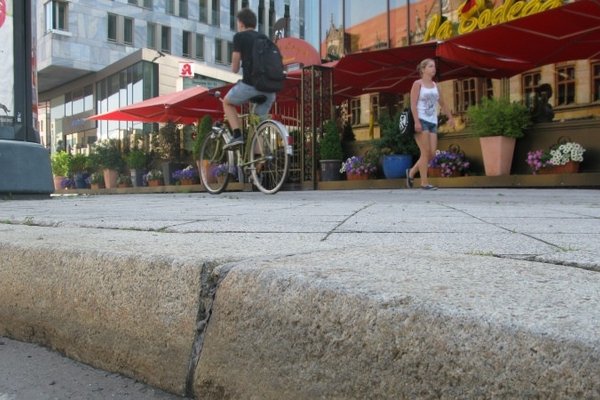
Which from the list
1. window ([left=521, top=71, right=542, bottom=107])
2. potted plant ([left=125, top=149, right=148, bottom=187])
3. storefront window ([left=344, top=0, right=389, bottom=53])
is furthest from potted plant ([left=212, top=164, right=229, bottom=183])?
A: potted plant ([left=125, top=149, right=148, bottom=187])

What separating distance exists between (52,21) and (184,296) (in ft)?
111

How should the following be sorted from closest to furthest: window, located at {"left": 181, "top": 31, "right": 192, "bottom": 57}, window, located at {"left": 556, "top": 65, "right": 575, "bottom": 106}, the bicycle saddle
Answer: the bicycle saddle → window, located at {"left": 556, "top": 65, "right": 575, "bottom": 106} → window, located at {"left": 181, "top": 31, "right": 192, "bottom": 57}

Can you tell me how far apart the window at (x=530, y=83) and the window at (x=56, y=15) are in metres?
26.1

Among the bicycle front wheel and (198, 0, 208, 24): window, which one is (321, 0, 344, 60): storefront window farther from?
(198, 0, 208, 24): window

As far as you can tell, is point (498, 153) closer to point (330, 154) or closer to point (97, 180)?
point (330, 154)

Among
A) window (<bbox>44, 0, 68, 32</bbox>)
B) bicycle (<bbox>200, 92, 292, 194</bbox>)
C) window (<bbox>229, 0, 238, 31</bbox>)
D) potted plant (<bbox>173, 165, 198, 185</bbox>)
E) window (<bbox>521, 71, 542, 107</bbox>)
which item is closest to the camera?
bicycle (<bbox>200, 92, 292, 194</bbox>)

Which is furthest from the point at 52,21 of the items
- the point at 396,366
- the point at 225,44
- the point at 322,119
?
the point at 396,366

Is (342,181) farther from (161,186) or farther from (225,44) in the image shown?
(225,44)

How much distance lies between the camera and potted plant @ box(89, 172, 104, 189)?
62.0 feet

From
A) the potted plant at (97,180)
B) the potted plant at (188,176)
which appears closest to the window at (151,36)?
the potted plant at (97,180)

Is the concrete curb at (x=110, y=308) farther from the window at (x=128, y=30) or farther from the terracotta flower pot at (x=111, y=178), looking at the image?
the window at (x=128, y=30)

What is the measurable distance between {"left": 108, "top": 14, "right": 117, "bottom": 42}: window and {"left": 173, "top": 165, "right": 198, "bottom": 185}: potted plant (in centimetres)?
2259

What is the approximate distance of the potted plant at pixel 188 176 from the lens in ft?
47.4

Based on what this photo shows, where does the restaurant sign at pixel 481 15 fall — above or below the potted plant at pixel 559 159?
above
